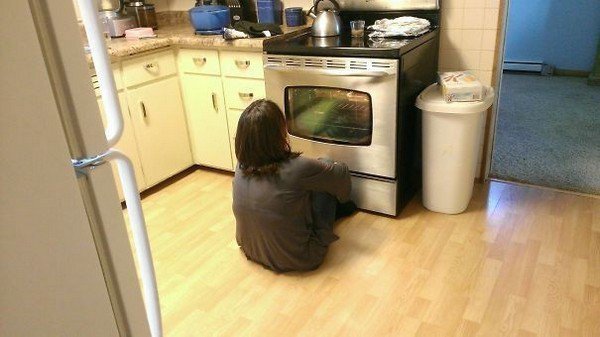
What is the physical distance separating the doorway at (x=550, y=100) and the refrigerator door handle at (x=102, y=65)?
222 cm

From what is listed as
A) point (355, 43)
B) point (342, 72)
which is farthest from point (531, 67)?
point (342, 72)

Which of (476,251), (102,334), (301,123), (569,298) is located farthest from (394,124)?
(102,334)

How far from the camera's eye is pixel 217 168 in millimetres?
3014

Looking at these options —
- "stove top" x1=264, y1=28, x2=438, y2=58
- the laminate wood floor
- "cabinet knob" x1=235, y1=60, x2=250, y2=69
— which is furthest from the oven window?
the laminate wood floor

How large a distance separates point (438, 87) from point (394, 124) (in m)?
0.39

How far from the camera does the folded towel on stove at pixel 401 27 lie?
235 centimetres

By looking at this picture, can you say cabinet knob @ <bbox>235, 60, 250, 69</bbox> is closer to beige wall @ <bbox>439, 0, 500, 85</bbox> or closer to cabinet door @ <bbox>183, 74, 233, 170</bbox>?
cabinet door @ <bbox>183, 74, 233, 170</bbox>

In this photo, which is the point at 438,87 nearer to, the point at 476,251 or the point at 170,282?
the point at 476,251

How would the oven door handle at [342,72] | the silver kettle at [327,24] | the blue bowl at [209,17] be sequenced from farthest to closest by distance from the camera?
the blue bowl at [209,17] → the silver kettle at [327,24] → the oven door handle at [342,72]

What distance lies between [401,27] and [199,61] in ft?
3.74

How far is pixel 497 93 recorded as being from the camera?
8.35 ft

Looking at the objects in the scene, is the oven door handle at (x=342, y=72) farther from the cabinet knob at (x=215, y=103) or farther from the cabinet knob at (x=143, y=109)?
the cabinet knob at (x=143, y=109)

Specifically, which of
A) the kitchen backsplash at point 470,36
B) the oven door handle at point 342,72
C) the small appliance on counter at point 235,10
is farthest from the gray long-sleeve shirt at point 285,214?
the small appliance on counter at point 235,10

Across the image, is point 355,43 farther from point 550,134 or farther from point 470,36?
point 550,134
